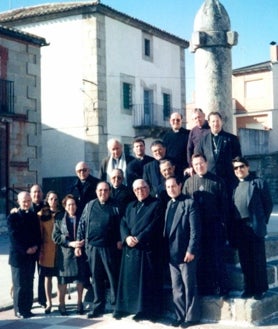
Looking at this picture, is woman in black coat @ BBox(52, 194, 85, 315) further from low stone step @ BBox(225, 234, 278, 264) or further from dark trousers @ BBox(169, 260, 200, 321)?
low stone step @ BBox(225, 234, 278, 264)

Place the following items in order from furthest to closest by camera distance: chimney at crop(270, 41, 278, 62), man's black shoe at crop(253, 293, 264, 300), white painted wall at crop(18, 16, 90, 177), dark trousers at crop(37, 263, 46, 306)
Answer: chimney at crop(270, 41, 278, 62) → white painted wall at crop(18, 16, 90, 177) → dark trousers at crop(37, 263, 46, 306) → man's black shoe at crop(253, 293, 264, 300)

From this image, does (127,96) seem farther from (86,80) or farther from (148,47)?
(148,47)

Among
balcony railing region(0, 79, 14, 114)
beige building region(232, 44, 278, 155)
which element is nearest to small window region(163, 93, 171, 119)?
beige building region(232, 44, 278, 155)

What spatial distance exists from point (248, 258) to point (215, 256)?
14.9 inches

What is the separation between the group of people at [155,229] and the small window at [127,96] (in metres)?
15.7

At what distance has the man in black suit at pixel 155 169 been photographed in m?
7.04

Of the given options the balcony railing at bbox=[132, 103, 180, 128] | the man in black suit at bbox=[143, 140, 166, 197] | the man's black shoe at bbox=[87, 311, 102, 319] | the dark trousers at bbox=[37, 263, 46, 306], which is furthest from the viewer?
the balcony railing at bbox=[132, 103, 180, 128]

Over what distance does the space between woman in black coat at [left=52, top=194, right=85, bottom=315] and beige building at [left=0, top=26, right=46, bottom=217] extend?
9.66 m

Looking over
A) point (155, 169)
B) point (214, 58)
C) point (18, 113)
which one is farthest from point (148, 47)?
point (155, 169)

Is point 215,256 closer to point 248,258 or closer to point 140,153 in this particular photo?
point 248,258

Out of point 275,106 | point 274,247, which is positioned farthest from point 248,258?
point 275,106

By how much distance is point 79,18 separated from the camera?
2138 centimetres

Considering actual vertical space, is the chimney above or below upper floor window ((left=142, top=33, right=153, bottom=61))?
above

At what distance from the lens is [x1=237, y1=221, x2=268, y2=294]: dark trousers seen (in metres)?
6.22
